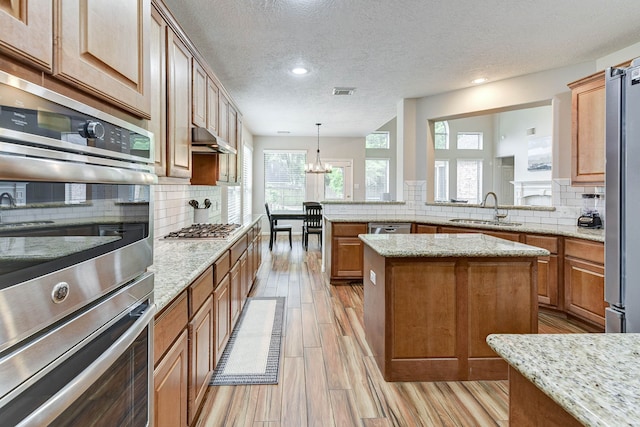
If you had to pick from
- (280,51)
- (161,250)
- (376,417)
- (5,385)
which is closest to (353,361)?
(376,417)

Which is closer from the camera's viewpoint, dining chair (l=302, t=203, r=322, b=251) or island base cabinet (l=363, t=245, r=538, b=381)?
island base cabinet (l=363, t=245, r=538, b=381)

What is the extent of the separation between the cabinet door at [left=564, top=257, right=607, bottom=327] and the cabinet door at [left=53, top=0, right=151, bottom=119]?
3.52m

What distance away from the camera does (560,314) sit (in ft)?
10.7

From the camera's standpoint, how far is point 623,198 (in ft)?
3.39

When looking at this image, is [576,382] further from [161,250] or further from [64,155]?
[161,250]

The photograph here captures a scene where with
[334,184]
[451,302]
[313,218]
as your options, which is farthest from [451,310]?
[334,184]

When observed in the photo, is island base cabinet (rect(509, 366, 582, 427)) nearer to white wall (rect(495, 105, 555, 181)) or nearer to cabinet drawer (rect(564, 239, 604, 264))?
cabinet drawer (rect(564, 239, 604, 264))

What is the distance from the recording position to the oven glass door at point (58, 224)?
1.70ft

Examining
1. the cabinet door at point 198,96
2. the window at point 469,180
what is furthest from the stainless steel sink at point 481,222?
the window at point 469,180

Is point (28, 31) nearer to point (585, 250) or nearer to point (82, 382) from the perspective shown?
point (82, 382)

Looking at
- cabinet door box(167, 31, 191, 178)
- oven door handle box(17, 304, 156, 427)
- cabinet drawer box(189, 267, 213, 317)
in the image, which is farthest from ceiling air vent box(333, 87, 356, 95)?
oven door handle box(17, 304, 156, 427)

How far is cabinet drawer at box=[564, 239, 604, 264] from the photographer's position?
9.14 ft

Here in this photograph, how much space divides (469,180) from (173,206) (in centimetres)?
917

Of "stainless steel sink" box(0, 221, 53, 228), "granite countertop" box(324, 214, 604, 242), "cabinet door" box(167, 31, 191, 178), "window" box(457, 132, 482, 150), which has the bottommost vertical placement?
"granite countertop" box(324, 214, 604, 242)
